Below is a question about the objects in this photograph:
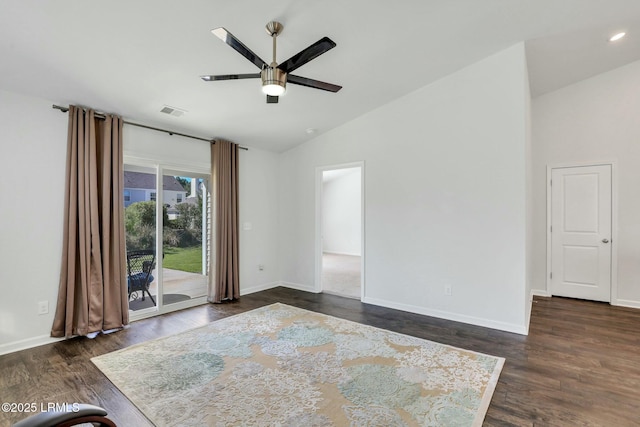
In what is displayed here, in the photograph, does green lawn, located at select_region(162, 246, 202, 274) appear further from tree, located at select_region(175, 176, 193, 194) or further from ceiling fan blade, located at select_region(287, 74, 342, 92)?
ceiling fan blade, located at select_region(287, 74, 342, 92)

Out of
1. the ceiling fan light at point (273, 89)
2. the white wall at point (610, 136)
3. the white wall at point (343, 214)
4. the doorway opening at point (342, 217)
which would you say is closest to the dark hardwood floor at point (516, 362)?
the white wall at point (610, 136)

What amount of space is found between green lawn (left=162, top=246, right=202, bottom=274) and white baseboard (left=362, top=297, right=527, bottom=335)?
109 inches

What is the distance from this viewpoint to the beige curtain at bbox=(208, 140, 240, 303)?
481 centimetres

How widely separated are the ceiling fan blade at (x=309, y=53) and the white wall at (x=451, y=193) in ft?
8.31

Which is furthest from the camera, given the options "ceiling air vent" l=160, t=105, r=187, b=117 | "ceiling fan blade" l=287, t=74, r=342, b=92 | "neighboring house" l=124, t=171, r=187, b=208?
"neighboring house" l=124, t=171, r=187, b=208

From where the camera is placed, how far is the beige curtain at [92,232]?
335 centimetres

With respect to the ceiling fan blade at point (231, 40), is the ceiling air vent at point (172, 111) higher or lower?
higher

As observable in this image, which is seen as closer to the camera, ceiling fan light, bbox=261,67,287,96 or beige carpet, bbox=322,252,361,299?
ceiling fan light, bbox=261,67,287,96

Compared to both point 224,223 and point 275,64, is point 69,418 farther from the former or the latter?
point 224,223

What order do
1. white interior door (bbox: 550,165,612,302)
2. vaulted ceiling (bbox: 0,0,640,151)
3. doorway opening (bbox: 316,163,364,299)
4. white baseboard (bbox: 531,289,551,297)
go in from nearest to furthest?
vaulted ceiling (bbox: 0,0,640,151) → white interior door (bbox: 550,165,612,302) → white baseboard (bbox: 531,289,551,297) → doorway opening (bbox: 316,163,364,299)

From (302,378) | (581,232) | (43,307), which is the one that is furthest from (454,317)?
(43,307)

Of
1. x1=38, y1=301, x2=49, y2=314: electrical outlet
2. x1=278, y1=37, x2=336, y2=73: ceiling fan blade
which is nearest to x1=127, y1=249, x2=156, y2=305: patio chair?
x1=38, y1=301, x2=49, y2=314: electrical outlet

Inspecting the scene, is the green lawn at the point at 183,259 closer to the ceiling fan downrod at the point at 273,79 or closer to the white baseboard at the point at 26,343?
the white baseboard at the point at 26,343

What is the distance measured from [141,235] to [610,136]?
723 cm
